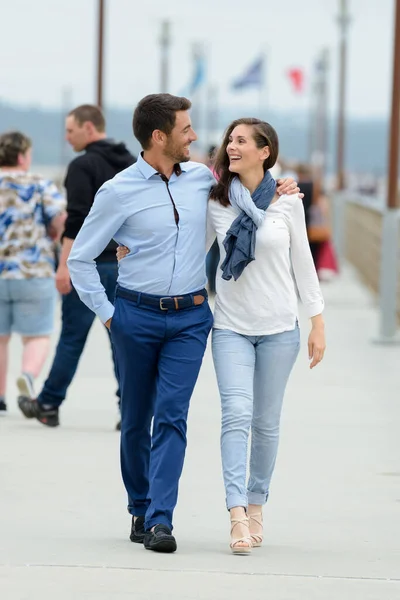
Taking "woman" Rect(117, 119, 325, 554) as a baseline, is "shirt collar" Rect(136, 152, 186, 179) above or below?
above

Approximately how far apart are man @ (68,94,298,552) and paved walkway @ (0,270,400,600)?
0.40 m

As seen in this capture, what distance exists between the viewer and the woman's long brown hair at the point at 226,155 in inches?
246

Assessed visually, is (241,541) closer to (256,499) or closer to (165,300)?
(256,499)

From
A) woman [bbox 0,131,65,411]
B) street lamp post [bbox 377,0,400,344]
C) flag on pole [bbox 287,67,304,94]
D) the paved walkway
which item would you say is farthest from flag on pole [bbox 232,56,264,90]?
woman [bbox 0,131,65,411]

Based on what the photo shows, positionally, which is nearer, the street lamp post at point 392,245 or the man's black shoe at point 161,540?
the man's black shoe at point 161,540

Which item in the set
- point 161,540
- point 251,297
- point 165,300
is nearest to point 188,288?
point 165,300

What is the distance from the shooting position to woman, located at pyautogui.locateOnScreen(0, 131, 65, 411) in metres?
9.66

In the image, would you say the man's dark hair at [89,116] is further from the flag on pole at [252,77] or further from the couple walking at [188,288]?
the flag on pole at [252,77]

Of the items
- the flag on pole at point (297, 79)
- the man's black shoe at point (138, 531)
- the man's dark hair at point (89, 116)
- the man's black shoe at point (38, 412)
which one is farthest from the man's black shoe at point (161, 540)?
the flag on pole at point (297, 79)

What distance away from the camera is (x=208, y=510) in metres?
7.17

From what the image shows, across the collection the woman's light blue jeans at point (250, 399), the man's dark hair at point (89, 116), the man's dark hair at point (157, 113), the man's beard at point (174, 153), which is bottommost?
the woman's light blue jeans at point (250, 399)

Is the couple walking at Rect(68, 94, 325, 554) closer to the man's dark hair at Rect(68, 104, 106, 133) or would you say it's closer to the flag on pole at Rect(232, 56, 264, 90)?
the man's dark hair at Rect(68, 104, 106, 133)

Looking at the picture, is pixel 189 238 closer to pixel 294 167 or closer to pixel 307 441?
pixel 307 441

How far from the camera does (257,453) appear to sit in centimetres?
642
